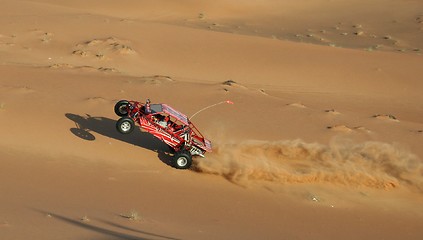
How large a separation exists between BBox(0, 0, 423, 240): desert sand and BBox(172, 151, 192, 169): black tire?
0.64 ft

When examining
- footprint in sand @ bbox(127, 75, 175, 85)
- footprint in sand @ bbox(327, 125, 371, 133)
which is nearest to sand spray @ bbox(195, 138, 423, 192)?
footprint in sand @ bbox(327, 125, 371, 133)

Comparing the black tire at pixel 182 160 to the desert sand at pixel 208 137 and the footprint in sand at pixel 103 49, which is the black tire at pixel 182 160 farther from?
the footprint in sand at pixel 103 49

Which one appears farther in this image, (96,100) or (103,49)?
(103,49)

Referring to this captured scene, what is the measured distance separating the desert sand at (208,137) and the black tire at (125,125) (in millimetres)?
599

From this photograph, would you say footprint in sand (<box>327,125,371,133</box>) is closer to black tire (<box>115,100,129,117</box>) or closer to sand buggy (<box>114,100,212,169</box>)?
sand buggy (<box>114,100,212,169</box>)

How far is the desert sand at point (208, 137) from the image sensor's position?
34.7 feet

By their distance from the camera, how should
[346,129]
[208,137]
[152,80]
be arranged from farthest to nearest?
[152,80], [346,129], [208,137]

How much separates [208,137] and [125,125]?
261 centimetres

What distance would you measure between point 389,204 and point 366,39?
86.1ft

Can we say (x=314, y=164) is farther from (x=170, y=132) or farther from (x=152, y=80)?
(x=152, y=80)

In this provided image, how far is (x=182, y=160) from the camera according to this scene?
12.7 metres

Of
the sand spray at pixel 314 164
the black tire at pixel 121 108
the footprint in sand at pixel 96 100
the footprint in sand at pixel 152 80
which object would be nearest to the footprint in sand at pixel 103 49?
the footprint in sand at pixel 152 80

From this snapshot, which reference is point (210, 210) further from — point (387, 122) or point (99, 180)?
point (387, 122)

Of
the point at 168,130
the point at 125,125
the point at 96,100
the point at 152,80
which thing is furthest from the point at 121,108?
the point at 152,80
